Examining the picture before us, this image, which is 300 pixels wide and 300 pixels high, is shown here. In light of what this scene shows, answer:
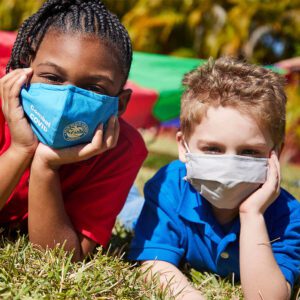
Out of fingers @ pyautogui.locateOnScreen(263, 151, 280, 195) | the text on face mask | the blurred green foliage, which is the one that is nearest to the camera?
the text on face mask

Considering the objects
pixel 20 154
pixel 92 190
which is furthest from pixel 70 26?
pixel 92 190

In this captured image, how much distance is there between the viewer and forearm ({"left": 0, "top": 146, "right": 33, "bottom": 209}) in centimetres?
247

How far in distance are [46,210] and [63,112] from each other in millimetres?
452

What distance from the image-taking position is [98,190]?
2.74m

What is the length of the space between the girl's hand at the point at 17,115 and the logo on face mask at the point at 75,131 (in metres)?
0.16

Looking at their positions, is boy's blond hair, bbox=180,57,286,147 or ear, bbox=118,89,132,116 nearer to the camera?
boy's blond hair, bbox=180,57,286,147

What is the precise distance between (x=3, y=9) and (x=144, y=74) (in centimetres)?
761

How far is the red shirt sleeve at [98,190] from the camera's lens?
2.70 metres

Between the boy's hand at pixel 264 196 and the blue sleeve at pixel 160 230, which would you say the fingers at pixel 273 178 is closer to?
the boy's hand at pixel 264 196

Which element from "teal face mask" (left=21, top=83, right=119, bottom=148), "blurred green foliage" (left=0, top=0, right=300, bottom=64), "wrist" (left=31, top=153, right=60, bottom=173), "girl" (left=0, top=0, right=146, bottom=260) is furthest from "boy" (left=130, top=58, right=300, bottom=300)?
"blurred green foliage" (left=0, top=0, right=300, bottom=64)

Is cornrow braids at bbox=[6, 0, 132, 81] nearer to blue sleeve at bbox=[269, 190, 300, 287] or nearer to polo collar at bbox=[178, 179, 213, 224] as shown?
polo collar at bbox=[178, 179, 213, 224]

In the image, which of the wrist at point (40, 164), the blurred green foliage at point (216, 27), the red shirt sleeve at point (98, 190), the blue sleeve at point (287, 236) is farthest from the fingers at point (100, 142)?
the blurred green foliage at point (216, 27)

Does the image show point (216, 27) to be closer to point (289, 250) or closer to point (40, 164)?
point (289, 250)

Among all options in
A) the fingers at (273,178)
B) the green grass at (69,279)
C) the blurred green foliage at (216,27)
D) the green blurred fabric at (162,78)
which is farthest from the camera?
the blurred green foliage at (216,27)
